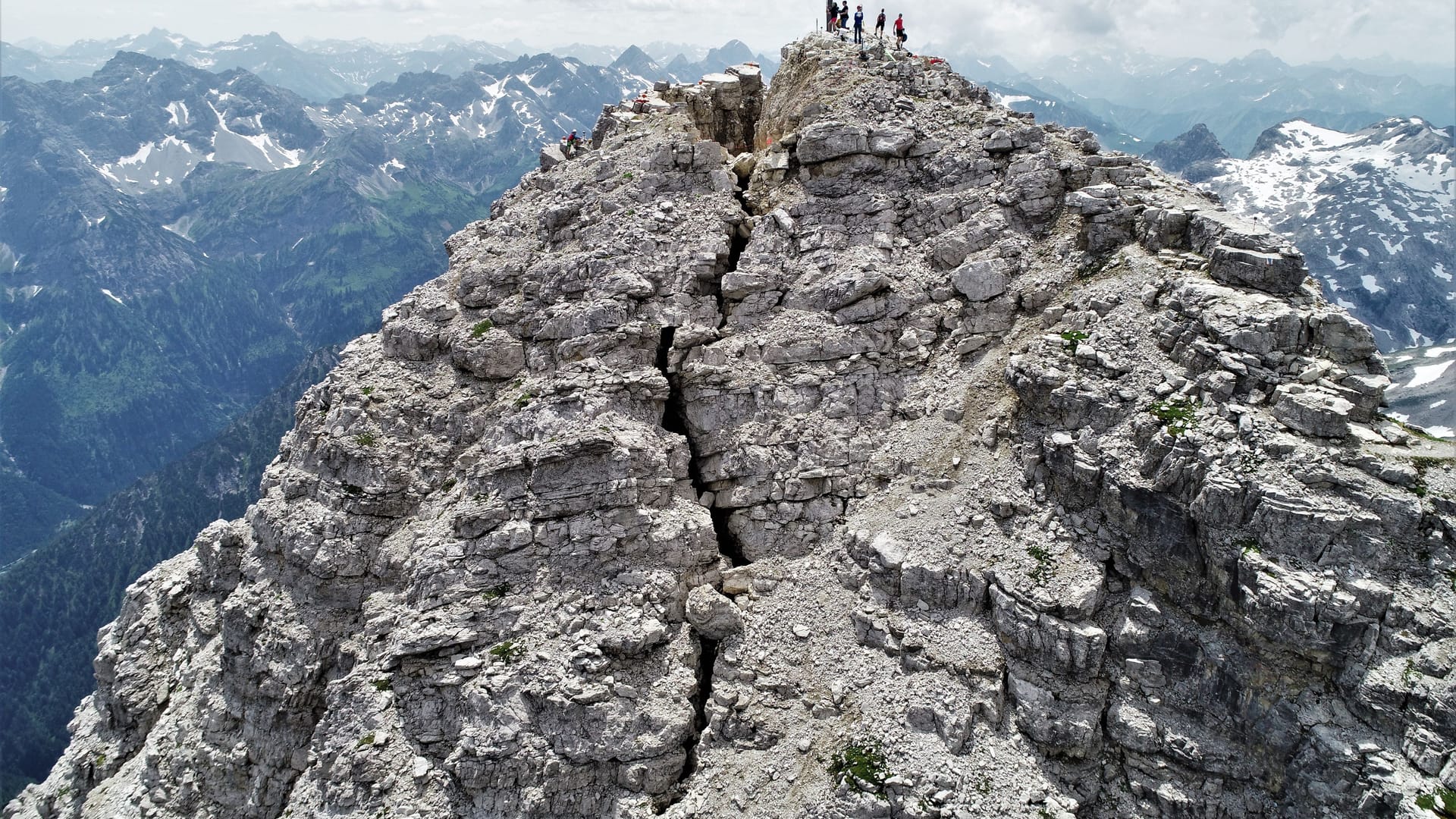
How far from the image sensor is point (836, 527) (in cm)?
3322

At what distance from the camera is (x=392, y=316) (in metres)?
39.3

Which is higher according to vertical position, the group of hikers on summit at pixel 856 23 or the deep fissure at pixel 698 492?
the group of hikers on summit at pixel 856 23

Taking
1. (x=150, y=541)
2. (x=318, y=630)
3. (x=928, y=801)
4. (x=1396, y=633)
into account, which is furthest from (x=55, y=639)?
(x=1396, y=633)

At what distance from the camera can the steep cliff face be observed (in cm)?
2467

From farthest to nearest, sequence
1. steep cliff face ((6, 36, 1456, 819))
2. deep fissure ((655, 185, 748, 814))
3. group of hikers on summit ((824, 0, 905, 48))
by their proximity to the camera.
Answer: group of hikers on summit ((824, 0, 905, 48)) → deep fissure ((655, 185, 748, 814)) → steep cliff face ((6, 36, 1456, 819))

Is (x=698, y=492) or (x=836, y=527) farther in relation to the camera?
(x=698, y=492)

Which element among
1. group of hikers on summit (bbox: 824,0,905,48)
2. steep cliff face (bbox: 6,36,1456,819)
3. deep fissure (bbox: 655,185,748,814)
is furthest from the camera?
group of hikers on summit (bbox: 824,0,905,48)

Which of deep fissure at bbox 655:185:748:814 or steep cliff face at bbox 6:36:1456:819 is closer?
steep cliff face at bbox 6:36:1456:819

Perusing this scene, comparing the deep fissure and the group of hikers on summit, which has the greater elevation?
the group of hikers on summit

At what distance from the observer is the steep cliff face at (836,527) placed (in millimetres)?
24672

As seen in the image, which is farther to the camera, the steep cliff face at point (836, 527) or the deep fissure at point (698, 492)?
the deep fissure at point (698, 492)

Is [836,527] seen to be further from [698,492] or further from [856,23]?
[856,23]

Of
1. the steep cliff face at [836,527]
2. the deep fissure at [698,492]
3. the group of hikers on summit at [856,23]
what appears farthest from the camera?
the group of hikers on summit at [856,23]

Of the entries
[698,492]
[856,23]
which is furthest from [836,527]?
[856,23]
